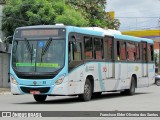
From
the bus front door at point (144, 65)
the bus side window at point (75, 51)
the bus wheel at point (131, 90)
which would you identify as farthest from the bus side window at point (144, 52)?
the bus side window at point (75, 51)

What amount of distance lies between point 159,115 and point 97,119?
2406 millimetres

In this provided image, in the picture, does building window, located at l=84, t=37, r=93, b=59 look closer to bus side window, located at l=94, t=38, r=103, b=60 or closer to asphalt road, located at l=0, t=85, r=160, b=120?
bus side window, located at l=94, t=38, r=103, b=60

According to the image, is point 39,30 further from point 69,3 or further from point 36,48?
point 69,3

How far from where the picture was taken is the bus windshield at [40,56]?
62.7 ft

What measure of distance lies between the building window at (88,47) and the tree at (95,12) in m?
25.6

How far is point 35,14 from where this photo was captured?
39031 mm

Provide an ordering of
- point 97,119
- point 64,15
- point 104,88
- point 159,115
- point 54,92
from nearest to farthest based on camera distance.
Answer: point 97,119, point 159,115, point 54,92, point 104,88, point 64,15

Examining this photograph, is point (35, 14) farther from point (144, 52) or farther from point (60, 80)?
point (60, 80)

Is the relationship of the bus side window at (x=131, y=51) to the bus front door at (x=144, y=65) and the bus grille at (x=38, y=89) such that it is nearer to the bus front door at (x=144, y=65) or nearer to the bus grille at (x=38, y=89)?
the bus front door at (x=144, y=65)

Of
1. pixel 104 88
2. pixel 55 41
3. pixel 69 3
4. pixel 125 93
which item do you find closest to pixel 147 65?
pixel 125 93

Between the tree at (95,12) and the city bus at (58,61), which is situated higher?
the tree at (95,12)

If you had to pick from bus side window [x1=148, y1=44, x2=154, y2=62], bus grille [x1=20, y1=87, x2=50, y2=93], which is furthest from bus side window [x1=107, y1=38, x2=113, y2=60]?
bus side window [x1=148, y1=44, x2=154, y2=62]

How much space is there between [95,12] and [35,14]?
12.8 m

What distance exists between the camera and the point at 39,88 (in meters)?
19.1
